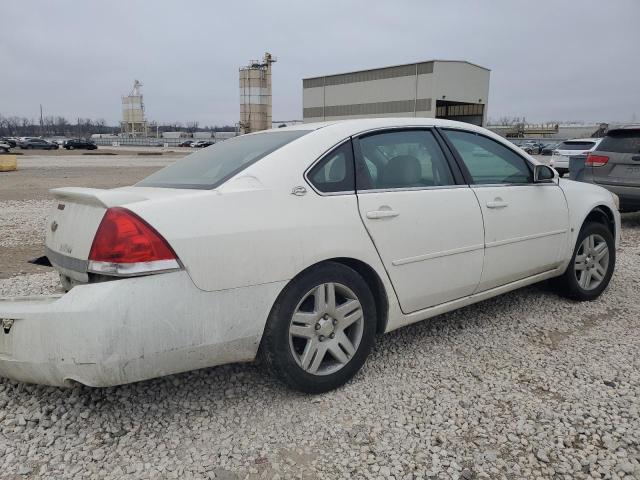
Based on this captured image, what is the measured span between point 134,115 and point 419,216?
354 feet

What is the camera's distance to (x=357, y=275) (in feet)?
9.16

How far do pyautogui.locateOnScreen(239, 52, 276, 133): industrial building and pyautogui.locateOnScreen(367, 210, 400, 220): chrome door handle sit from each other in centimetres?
6611

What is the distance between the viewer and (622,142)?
812cm

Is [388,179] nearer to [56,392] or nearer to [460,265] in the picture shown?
[460,265]

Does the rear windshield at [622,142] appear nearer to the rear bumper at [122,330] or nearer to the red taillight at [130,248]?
the rear bumper at [122,330]

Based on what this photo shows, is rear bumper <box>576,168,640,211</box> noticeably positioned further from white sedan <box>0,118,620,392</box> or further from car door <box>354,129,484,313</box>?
car door <box>354,129,484,313</box>

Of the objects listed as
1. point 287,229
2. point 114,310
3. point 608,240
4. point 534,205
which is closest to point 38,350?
point 114,310

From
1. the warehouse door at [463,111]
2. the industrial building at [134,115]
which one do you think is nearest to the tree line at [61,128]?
the industrial building at [134,115]

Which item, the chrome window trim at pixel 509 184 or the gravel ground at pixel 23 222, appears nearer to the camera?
the chrome window trim at pixel 509 184

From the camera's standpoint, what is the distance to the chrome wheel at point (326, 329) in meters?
2.64

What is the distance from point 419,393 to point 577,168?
35.8ft

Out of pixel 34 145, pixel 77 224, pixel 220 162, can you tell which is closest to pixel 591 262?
pixel 220 162

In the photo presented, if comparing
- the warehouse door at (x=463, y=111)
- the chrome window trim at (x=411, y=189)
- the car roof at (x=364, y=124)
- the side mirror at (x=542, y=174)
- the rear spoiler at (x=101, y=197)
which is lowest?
the rear spoiler at (x=101, y=197)

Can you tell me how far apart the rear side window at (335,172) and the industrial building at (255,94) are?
217ft
